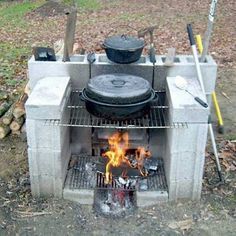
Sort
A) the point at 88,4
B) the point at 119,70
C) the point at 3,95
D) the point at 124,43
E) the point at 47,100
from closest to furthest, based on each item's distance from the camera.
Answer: the point at 47,100
the point at 124,43
the point at 119,70
the point at 3,95
the point at 88,4

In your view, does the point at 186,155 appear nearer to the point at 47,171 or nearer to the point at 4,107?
the point at 47,171

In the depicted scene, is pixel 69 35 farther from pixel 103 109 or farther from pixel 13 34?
pixel 13 34

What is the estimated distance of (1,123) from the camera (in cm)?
641

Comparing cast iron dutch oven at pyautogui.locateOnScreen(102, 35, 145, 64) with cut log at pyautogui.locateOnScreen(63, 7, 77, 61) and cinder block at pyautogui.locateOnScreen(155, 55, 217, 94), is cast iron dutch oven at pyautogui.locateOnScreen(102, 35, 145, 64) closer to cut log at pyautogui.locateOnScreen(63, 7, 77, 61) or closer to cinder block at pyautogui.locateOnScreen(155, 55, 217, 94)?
cinder block at pyautogui.locateOnScreen(155, 55, 217, 94)

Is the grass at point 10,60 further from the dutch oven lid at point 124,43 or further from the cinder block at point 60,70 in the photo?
the dutch oven lid at point 124,43

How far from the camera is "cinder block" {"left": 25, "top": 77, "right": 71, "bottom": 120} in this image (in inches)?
179

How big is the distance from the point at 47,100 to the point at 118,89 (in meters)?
0.82

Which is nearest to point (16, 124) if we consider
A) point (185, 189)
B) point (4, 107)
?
point (4, 107)

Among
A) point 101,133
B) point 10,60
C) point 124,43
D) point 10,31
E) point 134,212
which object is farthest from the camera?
point 10,31

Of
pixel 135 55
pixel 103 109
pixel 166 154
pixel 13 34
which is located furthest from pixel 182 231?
pixel 13 34

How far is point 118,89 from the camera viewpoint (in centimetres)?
468

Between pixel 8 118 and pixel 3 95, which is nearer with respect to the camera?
pixel 8 118

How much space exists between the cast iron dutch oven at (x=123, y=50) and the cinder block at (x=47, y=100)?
69cm

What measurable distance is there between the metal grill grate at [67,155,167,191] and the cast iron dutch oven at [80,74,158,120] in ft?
3.27
